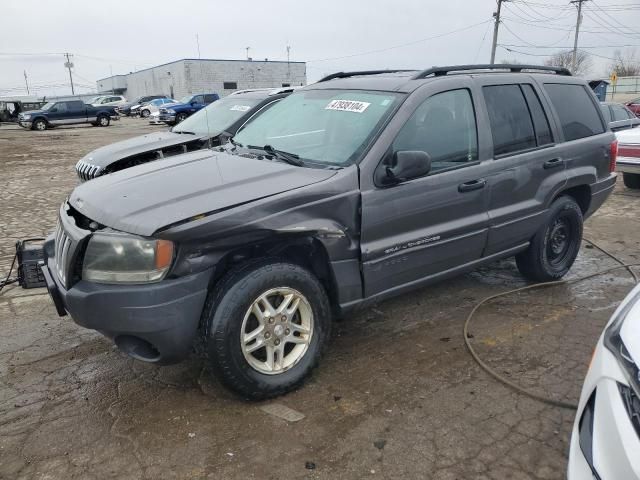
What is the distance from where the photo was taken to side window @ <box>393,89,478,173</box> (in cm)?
360

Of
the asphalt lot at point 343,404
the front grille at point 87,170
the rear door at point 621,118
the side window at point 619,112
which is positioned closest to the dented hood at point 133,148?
the front grille at point 87,170

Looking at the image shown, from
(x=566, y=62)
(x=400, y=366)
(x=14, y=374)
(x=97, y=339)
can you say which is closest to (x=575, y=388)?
(x=400, y=366)

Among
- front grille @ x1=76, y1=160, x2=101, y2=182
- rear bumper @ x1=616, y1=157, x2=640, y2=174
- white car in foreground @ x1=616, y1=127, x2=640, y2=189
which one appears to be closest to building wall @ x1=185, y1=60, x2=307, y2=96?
white car in foreground @ x1=616, y1=127, x2=640, y2=189

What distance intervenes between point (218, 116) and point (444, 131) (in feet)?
16.2

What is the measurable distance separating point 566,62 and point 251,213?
8072 cm

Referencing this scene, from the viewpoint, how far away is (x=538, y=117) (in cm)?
445

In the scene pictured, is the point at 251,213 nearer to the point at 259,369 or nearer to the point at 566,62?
the point at 259,369

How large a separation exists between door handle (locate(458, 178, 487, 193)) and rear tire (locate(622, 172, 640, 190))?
6966 mm

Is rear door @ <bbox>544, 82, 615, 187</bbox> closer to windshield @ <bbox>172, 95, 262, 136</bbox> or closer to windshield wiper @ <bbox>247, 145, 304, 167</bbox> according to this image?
windshield wiper @ <bbox>247, 145, 304, 167</bbox>

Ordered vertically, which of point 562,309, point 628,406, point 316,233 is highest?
point 316,233

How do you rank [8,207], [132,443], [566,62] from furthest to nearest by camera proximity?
[566,62]
[8,207]
[132,443]

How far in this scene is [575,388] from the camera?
322cm

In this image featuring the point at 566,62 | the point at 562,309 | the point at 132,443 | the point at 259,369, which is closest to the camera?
the point at 132,443

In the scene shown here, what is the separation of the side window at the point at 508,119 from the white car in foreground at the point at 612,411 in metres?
2.13
